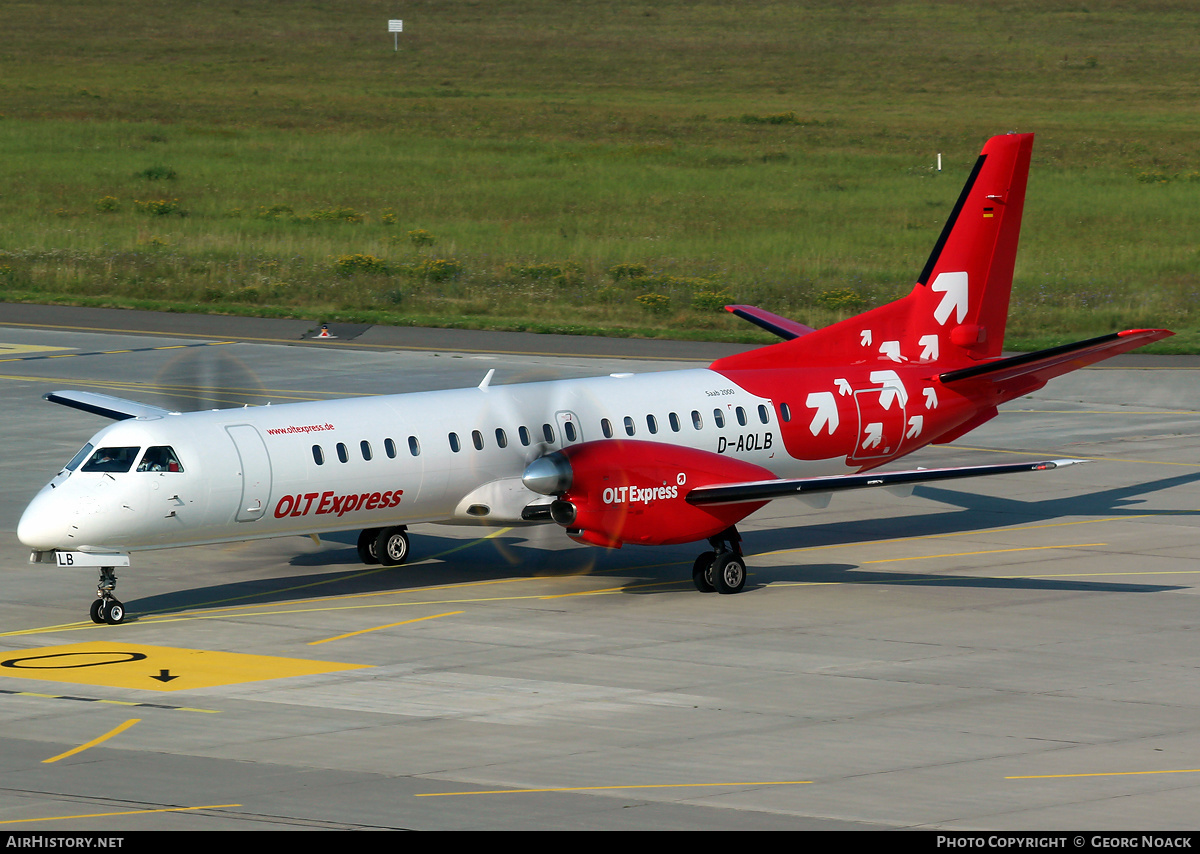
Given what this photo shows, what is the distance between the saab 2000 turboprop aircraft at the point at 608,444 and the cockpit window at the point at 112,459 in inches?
1.1

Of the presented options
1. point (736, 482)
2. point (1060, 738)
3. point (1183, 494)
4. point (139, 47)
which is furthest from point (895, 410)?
point (139, 47)

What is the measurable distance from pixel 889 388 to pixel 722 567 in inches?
221

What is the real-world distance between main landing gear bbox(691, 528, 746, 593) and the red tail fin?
4.97 metres

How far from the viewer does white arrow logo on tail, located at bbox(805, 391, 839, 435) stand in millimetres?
28688

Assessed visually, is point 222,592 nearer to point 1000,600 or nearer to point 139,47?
point 1000,600

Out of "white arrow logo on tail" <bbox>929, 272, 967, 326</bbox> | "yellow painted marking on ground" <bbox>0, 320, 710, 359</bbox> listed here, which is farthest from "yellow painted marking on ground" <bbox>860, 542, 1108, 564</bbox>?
"yellow painted marking on ground" <bbox>0, 320, 710, 359</bbox>

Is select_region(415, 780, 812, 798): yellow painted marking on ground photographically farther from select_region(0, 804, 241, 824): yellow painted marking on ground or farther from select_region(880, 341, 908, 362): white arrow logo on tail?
select_region(880, 341, 908, 362): white arrow logo on tail

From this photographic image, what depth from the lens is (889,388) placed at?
1161 inches

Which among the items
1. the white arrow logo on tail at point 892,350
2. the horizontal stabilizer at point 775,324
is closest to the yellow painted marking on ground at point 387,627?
the white arrow logo on tail at point 892,350

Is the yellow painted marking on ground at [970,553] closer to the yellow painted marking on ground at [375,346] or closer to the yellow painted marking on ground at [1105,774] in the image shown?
the yellow painted marking on ground at [1105,774]

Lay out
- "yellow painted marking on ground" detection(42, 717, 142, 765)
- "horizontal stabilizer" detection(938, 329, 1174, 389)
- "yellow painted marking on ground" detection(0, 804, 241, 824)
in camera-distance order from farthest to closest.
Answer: "horizontal stabilizer" detection(938, 329, 1174, 389) → "yellow painted marking on ground" detection(42, 717, 142, 765) → "yellow painted marking on ground" detection(0, 804, 241, 824)

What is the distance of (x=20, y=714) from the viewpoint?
1903 centimetres

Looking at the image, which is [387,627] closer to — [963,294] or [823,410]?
[823,410]

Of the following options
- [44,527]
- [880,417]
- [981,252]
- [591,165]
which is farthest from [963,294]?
[591,165]
